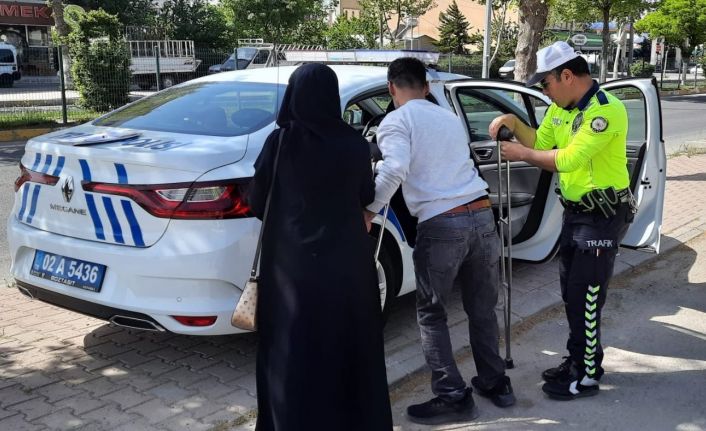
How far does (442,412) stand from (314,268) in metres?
1.22

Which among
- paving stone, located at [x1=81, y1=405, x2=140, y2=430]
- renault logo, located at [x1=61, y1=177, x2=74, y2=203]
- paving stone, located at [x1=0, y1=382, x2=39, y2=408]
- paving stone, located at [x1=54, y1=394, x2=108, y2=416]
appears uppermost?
renault logo, located at [x1=61, y1=177, x2=74, y2=203]

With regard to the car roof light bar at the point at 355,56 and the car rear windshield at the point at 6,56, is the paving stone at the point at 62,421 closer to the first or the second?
the car roof light bar at the point at 355,56

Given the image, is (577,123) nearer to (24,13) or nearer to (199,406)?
(199,406)

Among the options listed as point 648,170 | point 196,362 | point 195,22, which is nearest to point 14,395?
point 196,362

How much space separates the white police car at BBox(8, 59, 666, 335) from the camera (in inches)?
133

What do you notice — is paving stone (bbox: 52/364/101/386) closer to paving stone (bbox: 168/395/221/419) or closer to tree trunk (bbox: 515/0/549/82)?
paving stone (bbox: 168/395/221/419)

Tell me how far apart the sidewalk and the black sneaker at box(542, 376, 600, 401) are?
2.12ft

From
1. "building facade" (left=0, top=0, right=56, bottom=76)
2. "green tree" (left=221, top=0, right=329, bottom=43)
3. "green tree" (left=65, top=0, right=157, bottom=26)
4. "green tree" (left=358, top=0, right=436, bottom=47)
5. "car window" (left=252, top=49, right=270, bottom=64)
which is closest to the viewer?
"car window" (left=252, top=49, right=270, bottom=64)

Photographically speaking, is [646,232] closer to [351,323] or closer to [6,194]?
[351,323]

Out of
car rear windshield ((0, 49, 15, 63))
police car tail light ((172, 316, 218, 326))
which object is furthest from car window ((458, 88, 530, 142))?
car rear windshield ((0, 49, 15, 63))

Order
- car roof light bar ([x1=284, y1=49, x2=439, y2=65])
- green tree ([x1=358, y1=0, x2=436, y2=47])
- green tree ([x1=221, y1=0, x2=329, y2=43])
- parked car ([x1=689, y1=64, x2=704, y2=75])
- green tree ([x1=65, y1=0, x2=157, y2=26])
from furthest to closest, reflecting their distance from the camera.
Result: parked car ([x1=689, y1=64, x2=704, y2=75]), green tree ([x1=65, y1=0, x2=157, y2=26]), green tree ([x1=358, y1=0, x2=436, y2=47]), green tree ([x1=221, y1=0, x2=329, y2=43]), car roof light bar ([x1=284, y1=49, x2=439, y2=65])

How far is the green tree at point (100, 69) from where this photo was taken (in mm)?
16906

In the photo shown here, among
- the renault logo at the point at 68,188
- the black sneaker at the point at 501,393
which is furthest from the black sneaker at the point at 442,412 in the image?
the renault logo at the point at 68,188

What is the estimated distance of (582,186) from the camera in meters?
3.49
